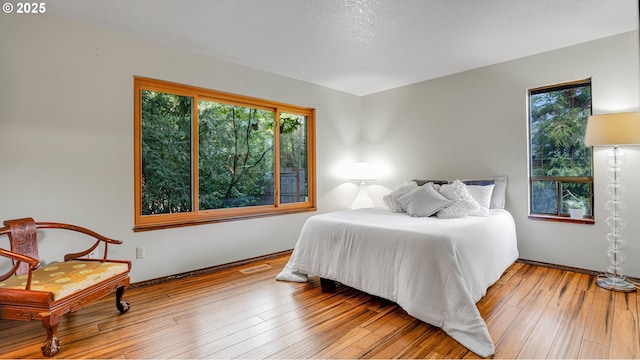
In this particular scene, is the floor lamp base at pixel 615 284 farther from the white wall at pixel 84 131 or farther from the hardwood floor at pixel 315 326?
the white wall at pixel 84 131

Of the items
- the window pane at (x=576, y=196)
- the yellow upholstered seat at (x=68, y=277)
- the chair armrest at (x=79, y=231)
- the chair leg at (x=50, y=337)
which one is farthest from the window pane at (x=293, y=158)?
the window pane at (x=576, y=196)

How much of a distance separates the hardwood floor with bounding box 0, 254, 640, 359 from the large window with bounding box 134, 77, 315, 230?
95 cm

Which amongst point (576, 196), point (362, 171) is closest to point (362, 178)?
point (362, 171)

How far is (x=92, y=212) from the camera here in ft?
8.80

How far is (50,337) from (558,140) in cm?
480

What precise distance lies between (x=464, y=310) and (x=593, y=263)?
2235 mm

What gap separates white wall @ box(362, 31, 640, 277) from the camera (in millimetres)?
2973

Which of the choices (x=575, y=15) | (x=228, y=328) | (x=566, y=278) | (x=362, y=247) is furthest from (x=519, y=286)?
(x=228, y=328)

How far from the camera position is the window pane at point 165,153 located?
3078 millimetres

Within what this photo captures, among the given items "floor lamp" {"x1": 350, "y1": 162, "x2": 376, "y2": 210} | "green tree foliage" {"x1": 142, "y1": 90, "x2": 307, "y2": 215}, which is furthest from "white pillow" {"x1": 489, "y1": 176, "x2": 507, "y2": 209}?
"green tree foliage" {"x1": 142, "y1": 90, "x2": 307, "y2": 215}

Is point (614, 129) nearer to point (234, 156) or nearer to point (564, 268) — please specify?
point (564, 268)

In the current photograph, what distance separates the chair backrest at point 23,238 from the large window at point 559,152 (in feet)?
15.7

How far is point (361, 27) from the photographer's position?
2732mm

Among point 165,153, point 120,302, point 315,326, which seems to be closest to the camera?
point 315,326
